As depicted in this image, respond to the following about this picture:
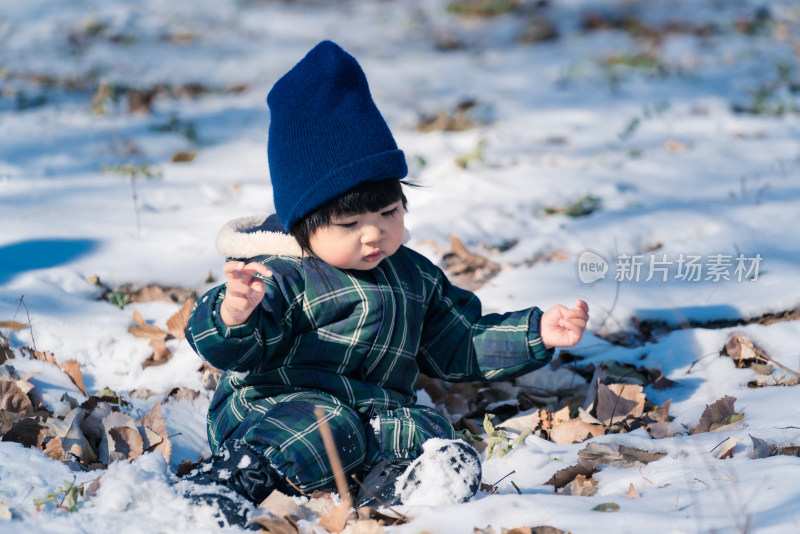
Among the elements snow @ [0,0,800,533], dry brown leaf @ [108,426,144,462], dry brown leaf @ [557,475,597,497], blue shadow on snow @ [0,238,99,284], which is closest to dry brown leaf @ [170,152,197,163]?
snow @ [0,0,800,533]

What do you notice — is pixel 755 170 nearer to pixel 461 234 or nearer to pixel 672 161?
pixel 672 161

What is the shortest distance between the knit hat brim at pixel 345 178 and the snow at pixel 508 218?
2.72 feet

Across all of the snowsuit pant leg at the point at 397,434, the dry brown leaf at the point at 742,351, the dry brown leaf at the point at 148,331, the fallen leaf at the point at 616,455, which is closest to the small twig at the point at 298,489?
the snowsuit pant leg at the point at 397,434

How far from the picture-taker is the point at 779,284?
3.53m

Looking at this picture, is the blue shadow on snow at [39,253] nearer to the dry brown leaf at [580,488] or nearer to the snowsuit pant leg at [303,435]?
the snowsuit pant leg at [303,435]

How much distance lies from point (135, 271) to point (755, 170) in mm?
3859

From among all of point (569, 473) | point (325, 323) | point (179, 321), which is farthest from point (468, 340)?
point (179, 321)

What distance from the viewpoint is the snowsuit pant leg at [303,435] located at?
2.26m

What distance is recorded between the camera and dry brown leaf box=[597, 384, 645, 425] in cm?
279

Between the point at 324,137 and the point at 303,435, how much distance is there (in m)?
0.87

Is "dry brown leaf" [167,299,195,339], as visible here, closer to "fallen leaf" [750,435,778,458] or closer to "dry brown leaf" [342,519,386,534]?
"dry brown leaf" [342,519,386,534]

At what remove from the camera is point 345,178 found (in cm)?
234

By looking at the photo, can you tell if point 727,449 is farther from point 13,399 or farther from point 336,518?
point 13,399

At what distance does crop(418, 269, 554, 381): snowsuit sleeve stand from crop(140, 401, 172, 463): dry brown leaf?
3.02 ft
